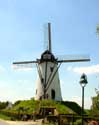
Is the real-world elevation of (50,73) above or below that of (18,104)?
above

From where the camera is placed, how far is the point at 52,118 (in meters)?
42.6

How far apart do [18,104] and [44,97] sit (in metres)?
4.44

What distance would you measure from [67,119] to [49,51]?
32.7 m

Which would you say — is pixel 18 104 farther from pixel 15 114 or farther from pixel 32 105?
pixel 15 114

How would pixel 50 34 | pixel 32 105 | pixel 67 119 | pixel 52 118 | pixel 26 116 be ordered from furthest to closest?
1. pixel 50 34
2. pixel 32 105
3. pixel 26 116
4. pixel 52 118
5. pixel 67 119

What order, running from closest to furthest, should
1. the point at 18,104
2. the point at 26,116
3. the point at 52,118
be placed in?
the point at 52,118 → the point at 26,116 → the point at 18,104

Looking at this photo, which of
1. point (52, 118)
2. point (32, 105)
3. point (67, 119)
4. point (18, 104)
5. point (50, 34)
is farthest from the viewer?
point (50, 34)

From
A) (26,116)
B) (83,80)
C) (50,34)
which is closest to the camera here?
(83,80)

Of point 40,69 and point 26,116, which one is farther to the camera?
point 40,69

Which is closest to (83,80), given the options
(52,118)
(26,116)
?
(52,118)

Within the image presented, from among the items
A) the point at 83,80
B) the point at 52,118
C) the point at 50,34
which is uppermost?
the point at 50,34

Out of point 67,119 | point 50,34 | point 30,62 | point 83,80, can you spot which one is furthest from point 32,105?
point 83,80

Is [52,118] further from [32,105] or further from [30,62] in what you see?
[30,62]

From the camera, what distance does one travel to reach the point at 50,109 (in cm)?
5569
